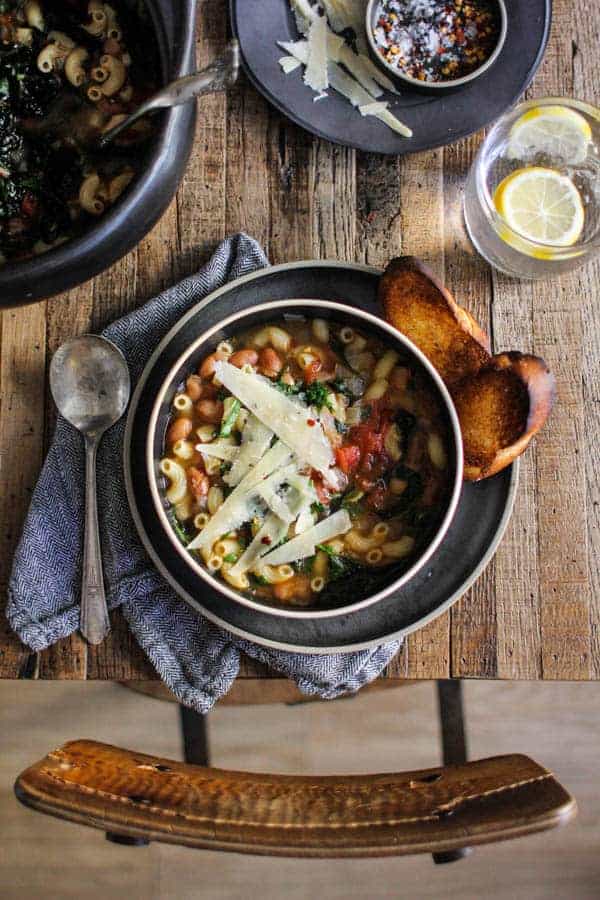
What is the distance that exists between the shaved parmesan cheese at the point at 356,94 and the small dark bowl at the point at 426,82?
0.24 feet

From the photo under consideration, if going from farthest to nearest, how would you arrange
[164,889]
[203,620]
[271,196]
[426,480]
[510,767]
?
[164,889], [271,196], [203,620], [426,480], [510,767]

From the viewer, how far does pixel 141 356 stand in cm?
216

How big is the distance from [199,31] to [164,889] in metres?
2.59

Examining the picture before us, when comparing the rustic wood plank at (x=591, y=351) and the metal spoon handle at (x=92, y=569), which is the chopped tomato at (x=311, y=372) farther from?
the rustic wood plank at (x=591, y=351)

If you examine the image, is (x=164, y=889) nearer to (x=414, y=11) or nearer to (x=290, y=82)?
(x=290, y=82)

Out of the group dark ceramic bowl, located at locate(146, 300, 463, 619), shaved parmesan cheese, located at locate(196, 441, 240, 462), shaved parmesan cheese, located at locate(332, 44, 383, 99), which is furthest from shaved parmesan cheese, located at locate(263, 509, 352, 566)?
shaved parmesan cheese, located at locate(332, 44, 383, 99)

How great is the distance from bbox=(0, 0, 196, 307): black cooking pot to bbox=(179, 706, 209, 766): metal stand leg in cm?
144

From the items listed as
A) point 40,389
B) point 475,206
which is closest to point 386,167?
point 475,206

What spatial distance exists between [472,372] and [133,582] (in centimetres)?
93

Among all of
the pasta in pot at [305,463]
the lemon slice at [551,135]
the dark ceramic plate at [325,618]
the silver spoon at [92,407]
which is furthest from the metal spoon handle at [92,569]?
the lemon slice at [551,135]

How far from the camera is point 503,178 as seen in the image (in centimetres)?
229

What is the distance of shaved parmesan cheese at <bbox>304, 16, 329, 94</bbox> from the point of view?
85.0 inches

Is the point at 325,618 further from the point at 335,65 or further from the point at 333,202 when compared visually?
the point at 335,65

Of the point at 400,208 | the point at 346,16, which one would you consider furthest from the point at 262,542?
the point at 346,16
